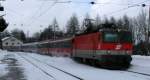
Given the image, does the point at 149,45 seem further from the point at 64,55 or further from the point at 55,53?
the point at 55,53

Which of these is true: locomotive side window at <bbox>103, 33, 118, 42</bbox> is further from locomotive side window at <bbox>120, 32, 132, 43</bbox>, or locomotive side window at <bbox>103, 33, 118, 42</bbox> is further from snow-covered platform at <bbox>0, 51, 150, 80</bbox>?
snow-covered platform at <bbox>0, 51, 150, 80</bbox>

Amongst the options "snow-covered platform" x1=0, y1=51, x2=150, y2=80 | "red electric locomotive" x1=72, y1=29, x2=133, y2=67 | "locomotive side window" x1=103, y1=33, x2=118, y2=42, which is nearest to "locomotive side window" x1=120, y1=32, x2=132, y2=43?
"red electric locomotive" x1=72, y1=29, x2=133, y2=67

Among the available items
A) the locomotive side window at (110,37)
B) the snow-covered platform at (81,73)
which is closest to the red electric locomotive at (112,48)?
the locomotive side window at (110,37)

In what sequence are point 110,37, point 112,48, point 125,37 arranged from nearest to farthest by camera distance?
1. point 112,48
2. point 110,37
3. point 125,37

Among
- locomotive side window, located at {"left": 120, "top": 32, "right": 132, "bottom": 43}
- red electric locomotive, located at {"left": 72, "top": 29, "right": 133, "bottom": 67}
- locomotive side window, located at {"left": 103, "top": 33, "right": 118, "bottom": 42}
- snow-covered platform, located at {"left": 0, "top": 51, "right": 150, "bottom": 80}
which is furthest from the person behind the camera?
locomotive side window, located at {"left": 120, "top": 32, "right": 132, "bottom": 43}

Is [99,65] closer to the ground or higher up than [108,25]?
closer to the ground

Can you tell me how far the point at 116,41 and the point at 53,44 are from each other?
39517 mm

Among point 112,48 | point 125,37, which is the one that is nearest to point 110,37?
point 112,48

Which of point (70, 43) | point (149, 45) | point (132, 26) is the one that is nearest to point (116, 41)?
point (70, 43)

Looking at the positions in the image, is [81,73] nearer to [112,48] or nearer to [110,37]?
[112,48]

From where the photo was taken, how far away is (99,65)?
33000 millimetres

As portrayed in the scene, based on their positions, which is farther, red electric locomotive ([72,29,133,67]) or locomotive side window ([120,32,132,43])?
locomotive side window ([120,32,132,43])

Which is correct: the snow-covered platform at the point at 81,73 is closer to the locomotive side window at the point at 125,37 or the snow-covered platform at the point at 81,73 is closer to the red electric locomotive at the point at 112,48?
the red electric locomotive at the point at 112,48

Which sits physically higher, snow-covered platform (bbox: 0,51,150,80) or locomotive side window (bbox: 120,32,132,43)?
locomotive side window (bbox: 120,32,132,43)
